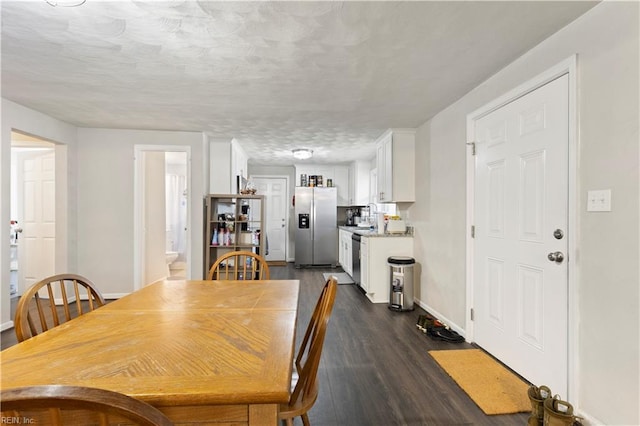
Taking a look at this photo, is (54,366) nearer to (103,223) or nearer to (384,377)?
(384,377)

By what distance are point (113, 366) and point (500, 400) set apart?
2.15 metres

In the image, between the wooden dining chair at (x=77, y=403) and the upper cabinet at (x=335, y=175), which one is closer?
the wooden dining chair at (x=77, y=403)

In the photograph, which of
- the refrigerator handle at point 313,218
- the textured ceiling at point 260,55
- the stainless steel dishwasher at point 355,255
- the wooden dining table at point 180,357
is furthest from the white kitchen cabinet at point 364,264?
the wooden dining table at point 180,357

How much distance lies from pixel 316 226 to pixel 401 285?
10.6ft

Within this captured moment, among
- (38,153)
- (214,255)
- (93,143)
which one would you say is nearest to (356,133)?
(214,255)

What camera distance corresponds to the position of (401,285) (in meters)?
3.79

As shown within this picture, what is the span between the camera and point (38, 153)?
423 centimetres

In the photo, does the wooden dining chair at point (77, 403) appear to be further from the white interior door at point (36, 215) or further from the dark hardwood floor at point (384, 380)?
the white interior door at point (36, 215)

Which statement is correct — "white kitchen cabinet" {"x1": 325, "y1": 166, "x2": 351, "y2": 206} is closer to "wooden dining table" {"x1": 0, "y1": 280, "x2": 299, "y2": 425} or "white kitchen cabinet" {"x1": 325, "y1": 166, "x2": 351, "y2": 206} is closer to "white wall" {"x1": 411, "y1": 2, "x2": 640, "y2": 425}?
"white wall" {"x1": 411, "y1": 2, "x2": 640, "y2": 425}

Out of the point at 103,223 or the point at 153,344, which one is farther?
the point at 103,223

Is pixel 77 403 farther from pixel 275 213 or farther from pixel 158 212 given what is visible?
pixel 275 213

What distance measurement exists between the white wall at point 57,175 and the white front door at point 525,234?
4.55 meters

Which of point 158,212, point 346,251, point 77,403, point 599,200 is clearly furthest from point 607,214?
point 158,212

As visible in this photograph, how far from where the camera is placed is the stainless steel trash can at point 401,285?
3771 millimetres
